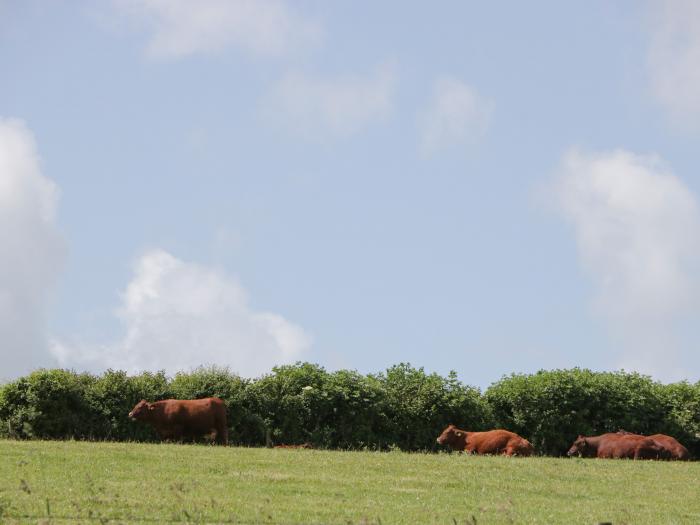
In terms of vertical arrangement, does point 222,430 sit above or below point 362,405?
below

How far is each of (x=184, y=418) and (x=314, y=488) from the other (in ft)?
A: 36.8

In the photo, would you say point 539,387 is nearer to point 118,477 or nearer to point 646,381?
point 646,381

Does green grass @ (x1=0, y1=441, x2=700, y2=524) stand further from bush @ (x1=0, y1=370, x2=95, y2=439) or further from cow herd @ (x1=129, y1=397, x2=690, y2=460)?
bush @ (x1=0, y1=370, x2=95, y2=439)

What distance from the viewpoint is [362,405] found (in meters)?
29.3

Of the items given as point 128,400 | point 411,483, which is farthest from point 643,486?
point 128,400

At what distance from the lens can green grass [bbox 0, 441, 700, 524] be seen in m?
14.1

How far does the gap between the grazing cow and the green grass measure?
3199 mm

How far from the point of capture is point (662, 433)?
105 ft

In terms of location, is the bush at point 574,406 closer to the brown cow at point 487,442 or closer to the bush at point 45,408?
the brown cow at point 487,442

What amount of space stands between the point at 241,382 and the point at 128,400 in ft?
10.8

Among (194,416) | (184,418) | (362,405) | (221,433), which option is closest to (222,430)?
(221,433)

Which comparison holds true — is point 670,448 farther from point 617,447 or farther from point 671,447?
point 617,447

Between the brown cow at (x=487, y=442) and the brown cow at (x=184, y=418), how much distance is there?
20.2ft

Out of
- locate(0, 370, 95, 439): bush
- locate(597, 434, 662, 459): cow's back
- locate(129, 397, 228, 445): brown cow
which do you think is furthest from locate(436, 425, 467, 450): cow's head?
locate(0, 370, 95, 439): bush
